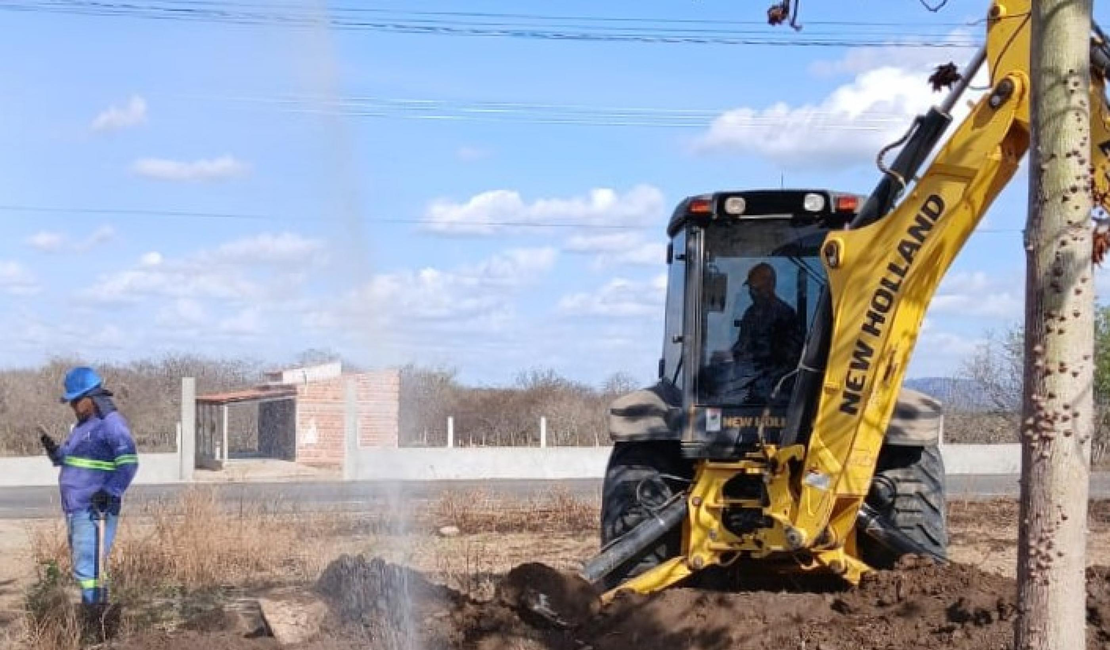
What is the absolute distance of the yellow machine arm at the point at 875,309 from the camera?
6832 mm

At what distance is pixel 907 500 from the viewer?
8.26m

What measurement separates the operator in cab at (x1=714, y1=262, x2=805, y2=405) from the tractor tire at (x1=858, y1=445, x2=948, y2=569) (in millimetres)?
855

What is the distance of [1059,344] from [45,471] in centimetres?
2926

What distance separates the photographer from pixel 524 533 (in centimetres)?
1526

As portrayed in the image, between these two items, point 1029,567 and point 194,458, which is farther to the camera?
point 194,458

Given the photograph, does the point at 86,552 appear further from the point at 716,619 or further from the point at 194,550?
the point at 716,619

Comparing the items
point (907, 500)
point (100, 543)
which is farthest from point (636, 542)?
point (100, 543)

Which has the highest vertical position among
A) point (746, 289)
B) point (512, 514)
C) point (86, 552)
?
point (746, 289)

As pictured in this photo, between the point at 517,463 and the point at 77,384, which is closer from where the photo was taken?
the point at 77,384

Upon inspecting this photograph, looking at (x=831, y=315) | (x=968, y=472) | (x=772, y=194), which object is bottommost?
(x=968, y=472)

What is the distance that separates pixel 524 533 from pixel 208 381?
31681mm

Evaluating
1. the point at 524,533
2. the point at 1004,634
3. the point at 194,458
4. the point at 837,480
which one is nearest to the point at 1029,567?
the point at 1004,634

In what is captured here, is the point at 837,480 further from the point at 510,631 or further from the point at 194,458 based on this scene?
the point at 194,458

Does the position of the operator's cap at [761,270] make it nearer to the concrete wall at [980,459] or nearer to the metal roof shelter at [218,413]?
the concrete wall at [980,459]
